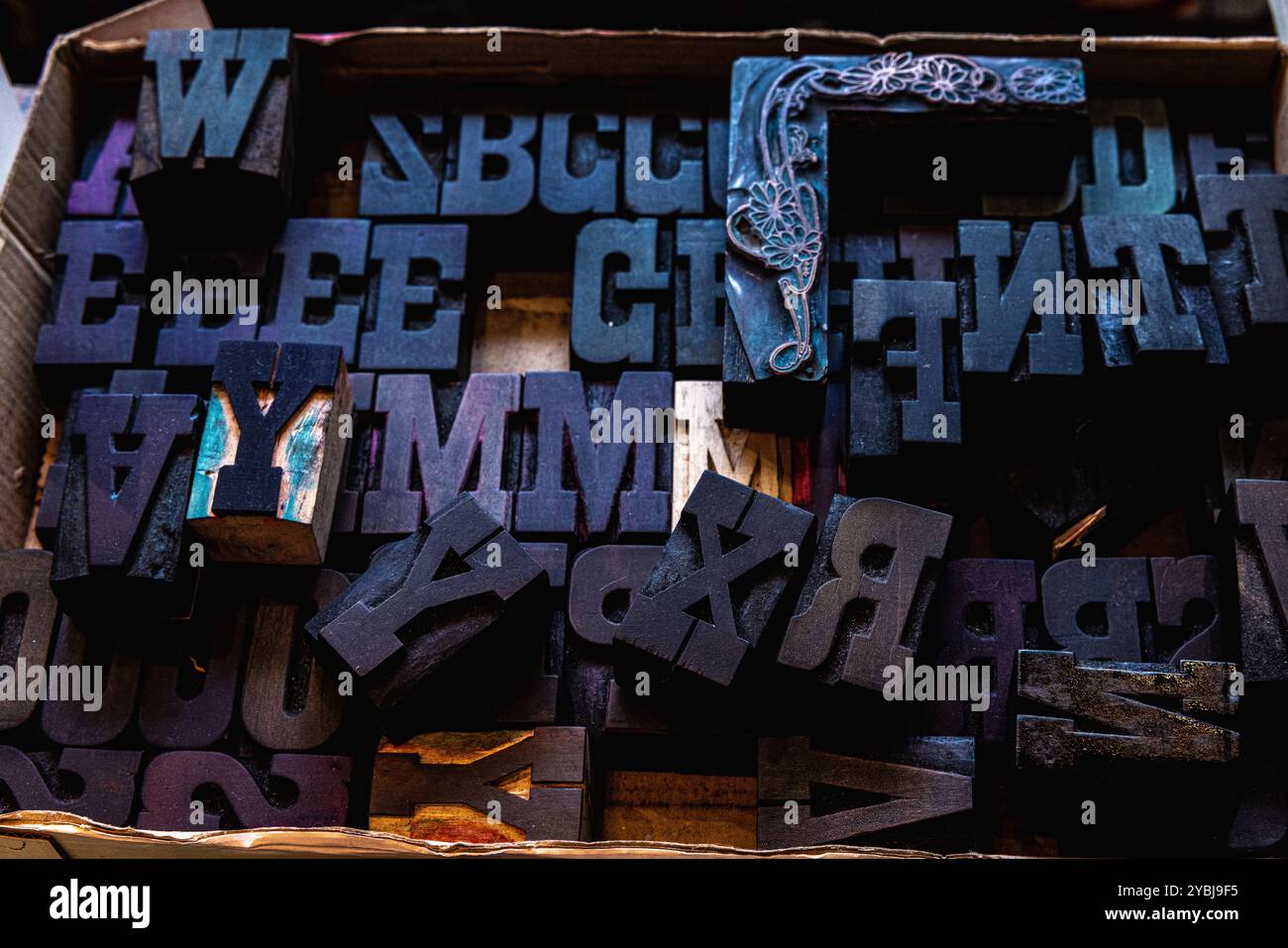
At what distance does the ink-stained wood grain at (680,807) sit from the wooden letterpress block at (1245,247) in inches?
58.1

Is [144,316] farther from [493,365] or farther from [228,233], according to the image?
[493,365]

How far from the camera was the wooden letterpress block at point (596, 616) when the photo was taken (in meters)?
2.57

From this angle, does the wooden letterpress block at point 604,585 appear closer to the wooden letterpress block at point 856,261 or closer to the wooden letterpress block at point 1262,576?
the wooden letterpress block at point 856,261

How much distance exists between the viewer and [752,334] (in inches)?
106

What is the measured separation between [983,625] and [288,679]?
1488mm

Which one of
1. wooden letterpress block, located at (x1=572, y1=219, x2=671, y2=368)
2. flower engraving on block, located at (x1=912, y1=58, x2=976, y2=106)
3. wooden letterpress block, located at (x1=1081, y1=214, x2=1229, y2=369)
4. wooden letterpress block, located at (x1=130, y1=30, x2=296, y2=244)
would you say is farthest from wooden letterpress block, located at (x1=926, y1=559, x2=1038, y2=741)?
wooden letterpress block, located at (x1=130, y1=30, x2=296, y2=244)

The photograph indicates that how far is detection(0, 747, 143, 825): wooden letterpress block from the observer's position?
251 cm

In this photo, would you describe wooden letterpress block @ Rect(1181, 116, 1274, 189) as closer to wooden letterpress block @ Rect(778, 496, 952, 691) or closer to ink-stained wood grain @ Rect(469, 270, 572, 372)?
wooden letterpress block @ Rect(778, 496, 952, 691)

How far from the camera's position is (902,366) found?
8.68ft

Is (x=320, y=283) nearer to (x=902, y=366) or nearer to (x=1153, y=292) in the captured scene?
(x=902, y=366)

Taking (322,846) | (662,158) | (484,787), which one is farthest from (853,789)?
(662,158)

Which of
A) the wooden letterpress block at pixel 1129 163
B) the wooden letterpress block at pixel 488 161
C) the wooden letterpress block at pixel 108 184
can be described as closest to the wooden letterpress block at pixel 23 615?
the wooden letterpress block at pixel 108 184

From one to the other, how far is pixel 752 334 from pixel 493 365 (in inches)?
28.8
